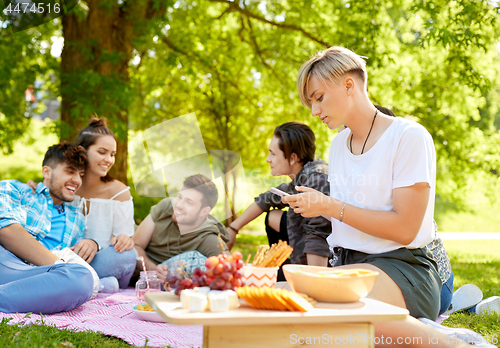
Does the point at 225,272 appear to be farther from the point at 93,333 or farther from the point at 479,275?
the point at 479,275

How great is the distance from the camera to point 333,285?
168 cm

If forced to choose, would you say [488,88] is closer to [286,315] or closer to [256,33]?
[256,33]

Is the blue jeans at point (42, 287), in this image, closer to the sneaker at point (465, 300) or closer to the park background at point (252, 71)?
the park background at point (252, 71)

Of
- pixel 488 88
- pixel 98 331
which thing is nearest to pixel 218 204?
pixel 98 331

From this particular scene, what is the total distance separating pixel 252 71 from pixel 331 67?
24.5ft

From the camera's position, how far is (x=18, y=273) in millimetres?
2908

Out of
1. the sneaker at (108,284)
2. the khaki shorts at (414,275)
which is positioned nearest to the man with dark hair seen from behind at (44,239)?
the sneaker at (108,284)

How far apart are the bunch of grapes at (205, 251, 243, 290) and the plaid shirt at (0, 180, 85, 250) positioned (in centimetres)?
202

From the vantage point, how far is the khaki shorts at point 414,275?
213cm

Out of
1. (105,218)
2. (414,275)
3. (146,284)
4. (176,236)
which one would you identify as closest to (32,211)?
(105,218)

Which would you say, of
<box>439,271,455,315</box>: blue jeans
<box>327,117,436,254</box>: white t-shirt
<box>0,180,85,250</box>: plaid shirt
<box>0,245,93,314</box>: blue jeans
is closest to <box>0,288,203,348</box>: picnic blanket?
<box>0,245,93,314</box>: blue jeans

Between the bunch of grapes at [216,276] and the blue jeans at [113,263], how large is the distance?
2047 mm

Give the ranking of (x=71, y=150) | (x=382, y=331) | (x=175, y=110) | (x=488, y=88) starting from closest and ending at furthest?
(x=382, y=331) → (x=71, y=150) → (x=488, y=88) → (x=175, y=110)

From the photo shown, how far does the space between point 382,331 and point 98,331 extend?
4.95 feet
